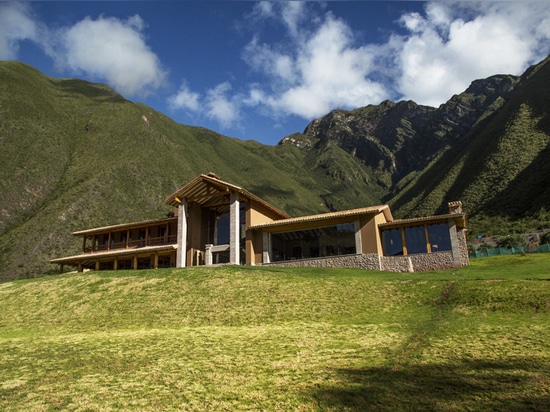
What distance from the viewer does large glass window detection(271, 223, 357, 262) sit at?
32969 millimetres

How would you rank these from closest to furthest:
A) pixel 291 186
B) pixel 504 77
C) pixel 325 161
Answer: pixel 291 186 < pixel 504 77 < pixel 325 161

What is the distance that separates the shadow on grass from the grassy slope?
46mm

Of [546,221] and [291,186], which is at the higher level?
[291,186]

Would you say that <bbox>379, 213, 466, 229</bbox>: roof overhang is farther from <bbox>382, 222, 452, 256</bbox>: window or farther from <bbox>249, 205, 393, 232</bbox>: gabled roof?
<bbox>249, 205, 393, 232</bbox>: gabled roof

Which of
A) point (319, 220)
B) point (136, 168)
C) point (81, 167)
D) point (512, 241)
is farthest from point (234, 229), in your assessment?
point (81, 167)

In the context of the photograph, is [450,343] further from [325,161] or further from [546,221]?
[325,161]

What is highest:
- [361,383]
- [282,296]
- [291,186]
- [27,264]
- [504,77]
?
[504,77]

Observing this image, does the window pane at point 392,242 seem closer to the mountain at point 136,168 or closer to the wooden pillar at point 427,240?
the wooden pillar at point 427,240

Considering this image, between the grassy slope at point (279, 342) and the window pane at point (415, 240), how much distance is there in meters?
5.57

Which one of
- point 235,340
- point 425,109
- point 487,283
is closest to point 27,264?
point 235,340

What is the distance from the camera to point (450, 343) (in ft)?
44.1

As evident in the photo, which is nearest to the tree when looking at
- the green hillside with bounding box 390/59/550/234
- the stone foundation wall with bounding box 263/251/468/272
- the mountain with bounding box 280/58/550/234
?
the green hillside with bounding box 390/59/550/234

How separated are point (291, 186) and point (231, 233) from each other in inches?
3659

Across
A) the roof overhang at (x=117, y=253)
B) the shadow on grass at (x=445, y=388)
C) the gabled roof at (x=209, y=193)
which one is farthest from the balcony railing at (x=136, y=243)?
the shadow on grass at (x=445, y=388)
